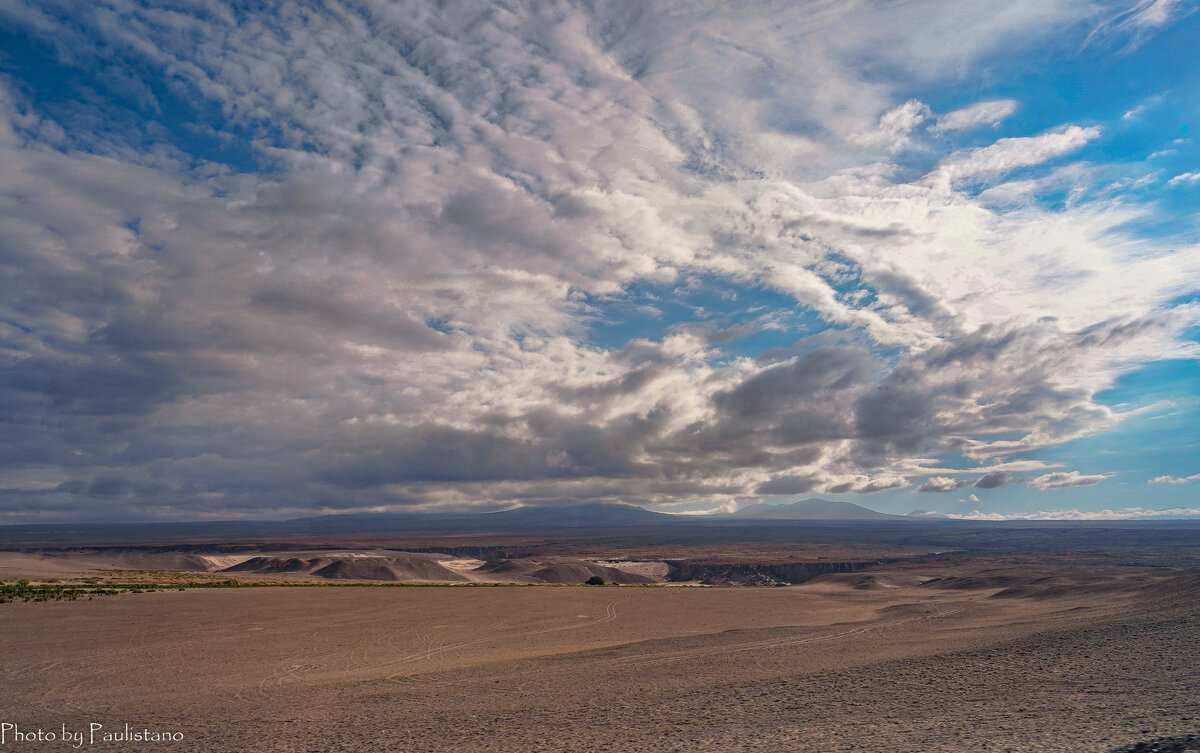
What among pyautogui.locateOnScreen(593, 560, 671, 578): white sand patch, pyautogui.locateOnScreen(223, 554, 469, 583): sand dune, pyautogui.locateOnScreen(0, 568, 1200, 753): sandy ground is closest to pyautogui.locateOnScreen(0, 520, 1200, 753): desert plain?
pyautogui.locateOnScreen(0, 568, 1200, 753): sandy ground

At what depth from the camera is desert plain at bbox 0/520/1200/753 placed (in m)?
12.2

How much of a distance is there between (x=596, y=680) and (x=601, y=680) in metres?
0.14

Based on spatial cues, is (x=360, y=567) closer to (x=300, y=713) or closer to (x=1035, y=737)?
(x=300, y=713)

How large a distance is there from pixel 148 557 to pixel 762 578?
100 metres

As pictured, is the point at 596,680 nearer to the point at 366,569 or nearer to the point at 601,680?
the point at 601,680

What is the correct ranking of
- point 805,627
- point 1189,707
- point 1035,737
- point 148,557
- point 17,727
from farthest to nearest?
point 148,557 < point 805,627 < point 17,727 < point 1189,707 < point 1035,737

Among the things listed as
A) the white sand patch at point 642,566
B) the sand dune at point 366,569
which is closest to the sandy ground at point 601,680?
the sand dune at point 366,569

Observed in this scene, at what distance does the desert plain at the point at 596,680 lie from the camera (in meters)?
12.2

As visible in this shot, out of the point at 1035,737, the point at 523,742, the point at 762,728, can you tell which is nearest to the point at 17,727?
the point at 523,742

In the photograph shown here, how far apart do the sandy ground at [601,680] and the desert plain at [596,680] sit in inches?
3.2

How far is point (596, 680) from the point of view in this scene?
18469 mm

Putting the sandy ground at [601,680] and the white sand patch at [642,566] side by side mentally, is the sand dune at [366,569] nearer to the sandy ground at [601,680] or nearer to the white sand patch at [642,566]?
the white sand patch at [642,566]

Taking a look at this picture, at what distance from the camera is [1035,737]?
1084cm

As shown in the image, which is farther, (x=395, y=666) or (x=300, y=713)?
(x=395, y=666)
